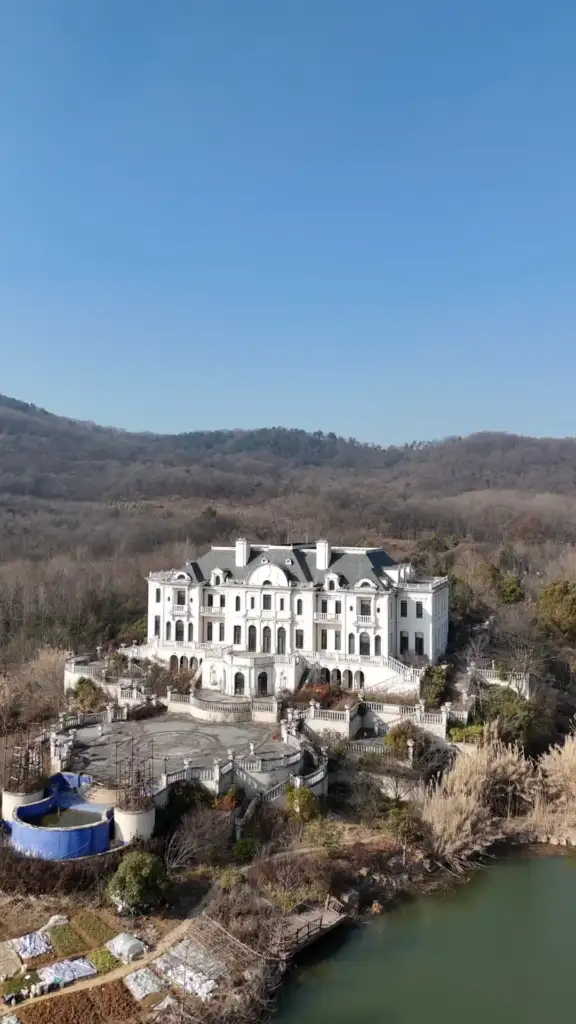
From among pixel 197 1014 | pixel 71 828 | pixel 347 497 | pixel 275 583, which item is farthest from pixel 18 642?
pixel 347 497

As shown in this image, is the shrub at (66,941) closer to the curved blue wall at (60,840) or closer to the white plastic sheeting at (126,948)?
the white plastic sheeting at (126,948)

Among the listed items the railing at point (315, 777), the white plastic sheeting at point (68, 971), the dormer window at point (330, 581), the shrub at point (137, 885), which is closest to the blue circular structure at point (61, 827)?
the shrub at point (137, 885)

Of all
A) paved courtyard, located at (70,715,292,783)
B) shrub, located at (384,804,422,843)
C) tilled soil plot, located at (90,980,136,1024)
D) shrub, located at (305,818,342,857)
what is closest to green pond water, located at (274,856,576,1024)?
shrub, located at (384,804,422,843)

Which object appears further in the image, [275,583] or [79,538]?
[79,538]

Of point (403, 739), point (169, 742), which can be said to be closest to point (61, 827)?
point (169, 742)

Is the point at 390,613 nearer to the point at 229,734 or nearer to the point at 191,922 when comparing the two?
the point at 229,734

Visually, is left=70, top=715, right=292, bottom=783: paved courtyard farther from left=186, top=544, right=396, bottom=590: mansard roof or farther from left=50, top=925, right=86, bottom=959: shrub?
left=186, top=544, right=396, bottom=590: mansard roof
